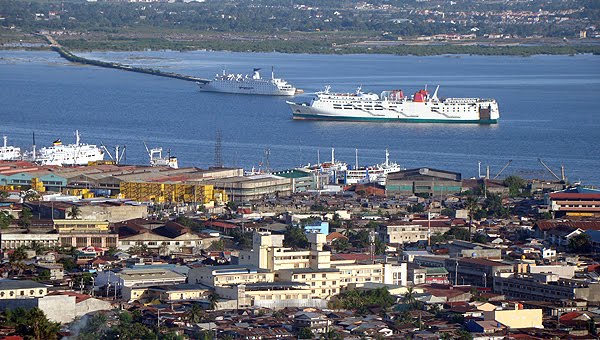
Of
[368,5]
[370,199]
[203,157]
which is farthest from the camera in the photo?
[368,5]

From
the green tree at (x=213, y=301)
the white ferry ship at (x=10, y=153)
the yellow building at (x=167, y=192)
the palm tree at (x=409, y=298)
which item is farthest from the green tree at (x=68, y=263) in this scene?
the white ferry ship at (x=10, y=153)

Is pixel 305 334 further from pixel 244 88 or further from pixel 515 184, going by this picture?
pixel 244 88

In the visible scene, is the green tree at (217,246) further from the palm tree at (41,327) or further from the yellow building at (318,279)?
the palm tree at (41,327)

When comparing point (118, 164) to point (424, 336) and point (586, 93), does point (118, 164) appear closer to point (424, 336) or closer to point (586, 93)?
point (424, 336)

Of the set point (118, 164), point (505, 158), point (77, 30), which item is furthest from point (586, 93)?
point (77, 30)

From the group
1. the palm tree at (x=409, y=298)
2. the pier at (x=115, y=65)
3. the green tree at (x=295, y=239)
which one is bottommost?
the pier at (x=115, y=65)

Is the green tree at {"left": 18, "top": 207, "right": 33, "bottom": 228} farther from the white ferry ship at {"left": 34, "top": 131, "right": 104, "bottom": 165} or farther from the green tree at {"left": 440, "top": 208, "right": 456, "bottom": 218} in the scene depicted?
the white ferry ship at {"left": 34, "top": 131, "right": 104, "bottom": 165}
